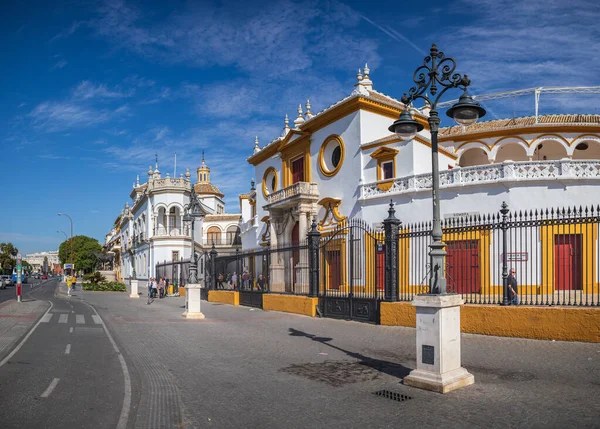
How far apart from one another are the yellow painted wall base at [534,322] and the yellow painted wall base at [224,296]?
13573mm

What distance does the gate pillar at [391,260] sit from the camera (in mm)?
13828

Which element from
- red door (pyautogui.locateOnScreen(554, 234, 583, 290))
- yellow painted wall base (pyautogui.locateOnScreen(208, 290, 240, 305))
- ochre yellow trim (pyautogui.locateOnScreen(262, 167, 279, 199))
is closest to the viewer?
red door (pyautogui.locateOnScreen(554, 234, 583, 290))

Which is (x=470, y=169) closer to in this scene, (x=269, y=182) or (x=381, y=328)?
(x=381, y=328)

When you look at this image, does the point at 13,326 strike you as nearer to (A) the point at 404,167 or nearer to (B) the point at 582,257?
(B) the point at 582,257

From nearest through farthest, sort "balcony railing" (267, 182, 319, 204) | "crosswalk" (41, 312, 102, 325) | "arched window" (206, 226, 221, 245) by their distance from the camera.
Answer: "crosswalk" (41, 312, 102, 325) < "balcony railing" (267, 182, 319, 204) < "arched window" (206, 226, 221, 245)

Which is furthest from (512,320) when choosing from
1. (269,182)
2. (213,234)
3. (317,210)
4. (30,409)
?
(213,234)

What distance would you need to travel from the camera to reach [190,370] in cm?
866

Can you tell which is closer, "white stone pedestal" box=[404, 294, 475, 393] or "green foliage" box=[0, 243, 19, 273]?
"white stone pedestal" box=[404, 294, 475, 393]

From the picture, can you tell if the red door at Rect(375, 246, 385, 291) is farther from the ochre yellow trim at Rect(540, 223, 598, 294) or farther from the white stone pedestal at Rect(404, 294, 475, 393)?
the white stone pedestal at Rect(404, 294, 475, 393)

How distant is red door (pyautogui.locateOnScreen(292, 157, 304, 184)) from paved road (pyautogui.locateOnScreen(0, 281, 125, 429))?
18.7 m

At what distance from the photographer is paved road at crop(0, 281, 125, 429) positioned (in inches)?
229

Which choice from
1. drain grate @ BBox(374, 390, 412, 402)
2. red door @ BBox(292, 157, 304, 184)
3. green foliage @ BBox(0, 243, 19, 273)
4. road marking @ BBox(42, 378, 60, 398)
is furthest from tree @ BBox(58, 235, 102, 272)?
drain grate @ BBox(374, 390, 412, 402)

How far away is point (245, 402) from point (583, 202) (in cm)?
1647

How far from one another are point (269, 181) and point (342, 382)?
26970 mm
